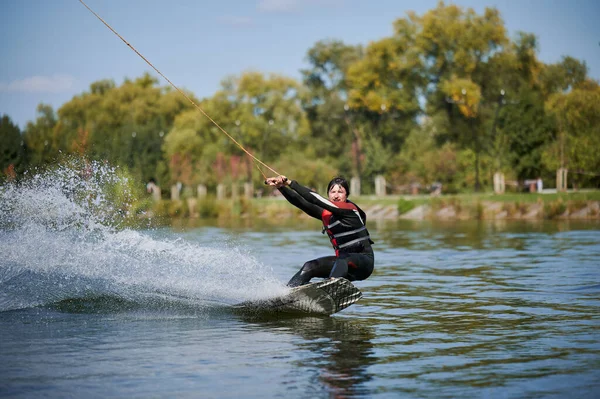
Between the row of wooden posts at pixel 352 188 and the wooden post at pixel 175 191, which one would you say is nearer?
the row of wooden posts at pixel 352 188

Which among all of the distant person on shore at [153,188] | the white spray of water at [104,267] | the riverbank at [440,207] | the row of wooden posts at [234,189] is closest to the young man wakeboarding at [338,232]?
the white spray of water at [104,267]

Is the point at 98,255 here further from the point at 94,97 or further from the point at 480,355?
the point at 94,97

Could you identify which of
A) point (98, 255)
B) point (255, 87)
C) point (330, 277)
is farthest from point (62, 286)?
point (255, 87)

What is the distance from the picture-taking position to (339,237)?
12422 mm

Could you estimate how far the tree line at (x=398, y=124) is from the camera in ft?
219

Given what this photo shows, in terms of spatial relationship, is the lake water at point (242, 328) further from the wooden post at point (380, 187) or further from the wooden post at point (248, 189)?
the wooden post at point (248, 189)

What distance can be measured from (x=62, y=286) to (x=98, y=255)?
0.76m

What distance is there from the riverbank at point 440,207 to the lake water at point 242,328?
29.2 meters

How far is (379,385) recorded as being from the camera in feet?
27.4

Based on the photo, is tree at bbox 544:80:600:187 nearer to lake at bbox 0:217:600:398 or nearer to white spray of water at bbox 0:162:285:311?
lake at bbox 0:217:600:398

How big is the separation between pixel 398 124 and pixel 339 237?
73.7 metres

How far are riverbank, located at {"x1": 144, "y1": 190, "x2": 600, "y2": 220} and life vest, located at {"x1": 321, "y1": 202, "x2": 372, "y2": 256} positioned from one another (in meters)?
36.7

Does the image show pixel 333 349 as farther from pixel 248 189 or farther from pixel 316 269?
pixel 248 189

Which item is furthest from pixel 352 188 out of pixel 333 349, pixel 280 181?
pixel 333 349
